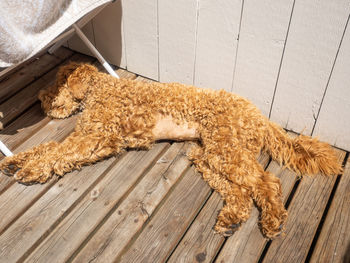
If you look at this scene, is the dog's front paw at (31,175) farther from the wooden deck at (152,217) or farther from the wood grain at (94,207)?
Answer: the wood grain at (94,207)

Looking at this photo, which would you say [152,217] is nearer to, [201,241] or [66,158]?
[201,241]

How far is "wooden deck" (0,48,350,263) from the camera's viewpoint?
1.68 metres

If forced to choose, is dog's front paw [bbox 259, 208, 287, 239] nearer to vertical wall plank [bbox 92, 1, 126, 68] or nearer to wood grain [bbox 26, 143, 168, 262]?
wood grain [bbox 26, 143, 168, 262]

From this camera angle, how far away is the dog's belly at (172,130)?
2.06 m

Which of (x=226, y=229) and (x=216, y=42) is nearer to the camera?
(x=226, y=229)

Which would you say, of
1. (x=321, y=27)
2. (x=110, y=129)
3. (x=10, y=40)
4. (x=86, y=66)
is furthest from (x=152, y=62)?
(x=321, y=27)

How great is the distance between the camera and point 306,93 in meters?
2.10

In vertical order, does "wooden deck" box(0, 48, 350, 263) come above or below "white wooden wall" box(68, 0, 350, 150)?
below

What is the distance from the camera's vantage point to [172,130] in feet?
6.95

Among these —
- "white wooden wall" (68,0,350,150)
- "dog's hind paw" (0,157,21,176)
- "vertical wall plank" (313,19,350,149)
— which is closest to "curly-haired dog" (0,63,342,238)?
"dog's hind paw" (0,157,21,176)

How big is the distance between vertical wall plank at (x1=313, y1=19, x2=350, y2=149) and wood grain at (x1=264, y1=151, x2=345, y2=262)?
0.31 metres

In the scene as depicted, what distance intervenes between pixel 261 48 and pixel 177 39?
678 mm

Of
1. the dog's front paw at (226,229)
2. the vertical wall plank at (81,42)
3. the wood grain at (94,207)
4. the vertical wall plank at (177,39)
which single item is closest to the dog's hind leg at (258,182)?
the dog's front paw at (226,229)

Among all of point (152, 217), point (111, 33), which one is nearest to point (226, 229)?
point (152, 217)
